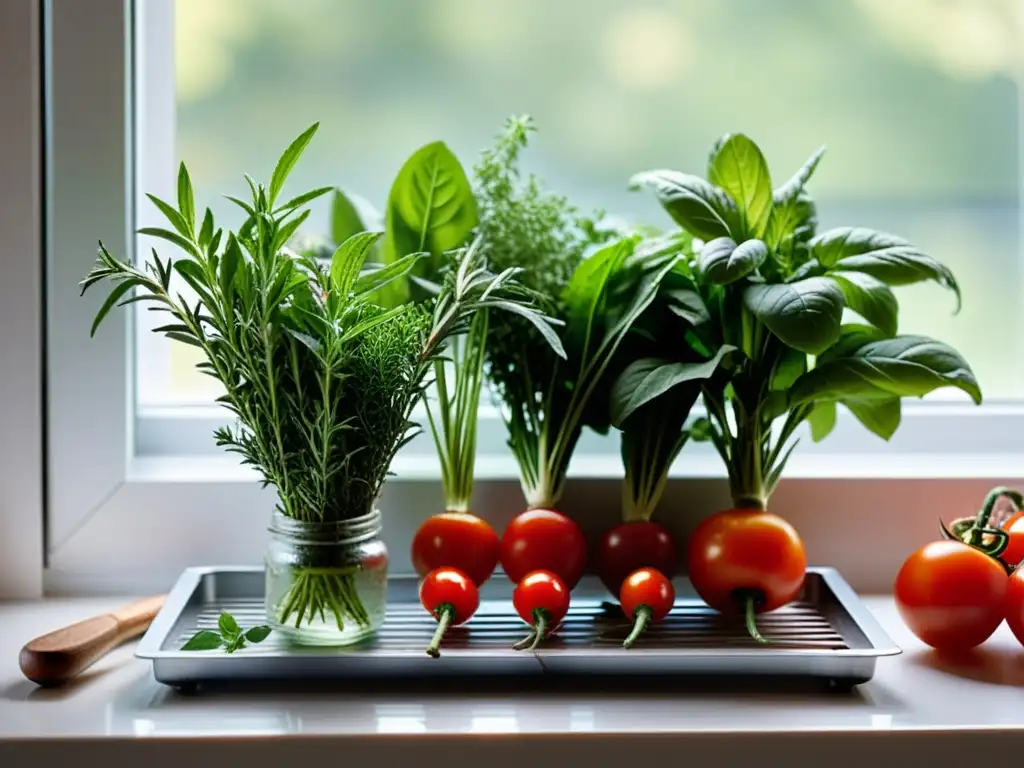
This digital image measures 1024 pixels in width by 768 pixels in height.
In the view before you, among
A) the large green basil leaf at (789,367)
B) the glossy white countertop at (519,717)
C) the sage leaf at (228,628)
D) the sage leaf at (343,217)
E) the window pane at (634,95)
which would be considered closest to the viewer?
the glossy white countertop at (519,717)

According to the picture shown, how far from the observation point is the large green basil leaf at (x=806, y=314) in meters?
0.79

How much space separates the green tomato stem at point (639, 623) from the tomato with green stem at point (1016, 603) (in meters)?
0.28

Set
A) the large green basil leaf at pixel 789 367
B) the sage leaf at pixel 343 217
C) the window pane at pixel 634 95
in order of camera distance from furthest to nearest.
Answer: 1. the window pane at pixel 634 95
2. the sage leaf at pixel 343 217
3. the large green basil leaf at pixel 789 367

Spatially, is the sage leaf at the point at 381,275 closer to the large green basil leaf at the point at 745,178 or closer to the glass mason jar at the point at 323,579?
the glass mason jar at the point at 323,579

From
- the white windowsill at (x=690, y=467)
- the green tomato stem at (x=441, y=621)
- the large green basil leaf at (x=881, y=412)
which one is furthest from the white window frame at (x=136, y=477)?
the green tomato stem at (x=441, y=621)

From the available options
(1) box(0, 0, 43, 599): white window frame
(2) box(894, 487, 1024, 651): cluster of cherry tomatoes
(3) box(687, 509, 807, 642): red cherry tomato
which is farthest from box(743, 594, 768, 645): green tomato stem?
(1) box(0, 0, 43, 599): white window frame

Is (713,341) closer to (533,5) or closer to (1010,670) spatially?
(1010,670)

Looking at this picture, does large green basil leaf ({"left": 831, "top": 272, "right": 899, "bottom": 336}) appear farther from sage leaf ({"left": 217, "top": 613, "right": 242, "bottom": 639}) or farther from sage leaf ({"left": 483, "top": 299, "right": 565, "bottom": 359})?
sage leaf ({"left": 217, "top": 613, "right": 242, "bottom": 639})

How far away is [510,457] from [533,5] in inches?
19.0

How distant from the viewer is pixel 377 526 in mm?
844

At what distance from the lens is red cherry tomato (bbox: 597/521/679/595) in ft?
3.04

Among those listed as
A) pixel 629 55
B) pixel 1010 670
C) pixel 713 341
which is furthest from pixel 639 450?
pixel 629 55

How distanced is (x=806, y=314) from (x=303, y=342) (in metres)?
0.36

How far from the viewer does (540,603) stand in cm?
83
